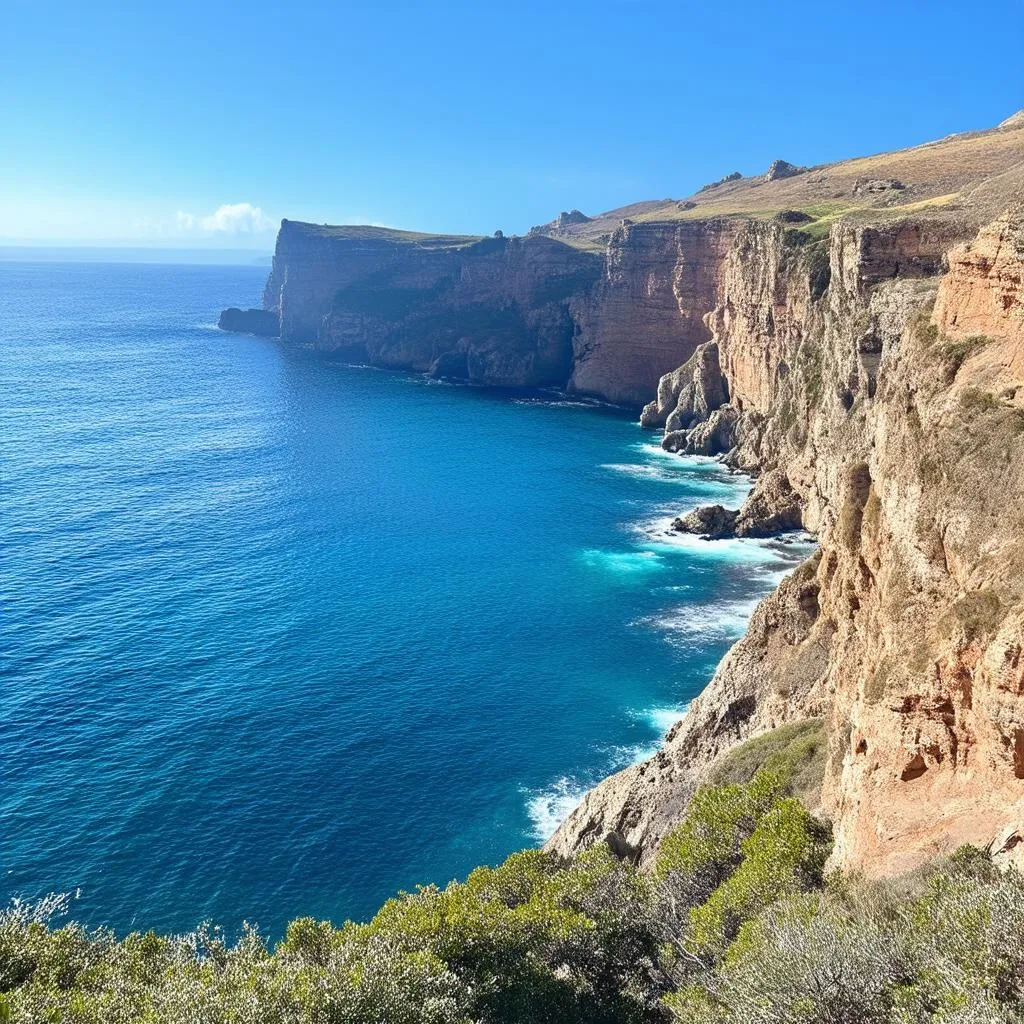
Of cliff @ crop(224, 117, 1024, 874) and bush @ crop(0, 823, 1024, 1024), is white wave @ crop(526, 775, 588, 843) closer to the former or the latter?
cliff @ crop(224, 117, 1024, 874)

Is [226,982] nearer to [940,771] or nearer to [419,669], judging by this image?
[940,771]

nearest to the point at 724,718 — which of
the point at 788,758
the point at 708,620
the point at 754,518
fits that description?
the point at 788,758

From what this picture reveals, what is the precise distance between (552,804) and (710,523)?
51921mm

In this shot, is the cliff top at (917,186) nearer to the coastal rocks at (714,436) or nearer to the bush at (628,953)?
the coastal rocks at (714,436)

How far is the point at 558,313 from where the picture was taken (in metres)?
189

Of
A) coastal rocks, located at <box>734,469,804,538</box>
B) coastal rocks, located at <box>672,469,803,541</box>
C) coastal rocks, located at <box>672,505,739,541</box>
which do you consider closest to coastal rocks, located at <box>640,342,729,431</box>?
coastal rocks, located at <box>734,469,804,538</box>

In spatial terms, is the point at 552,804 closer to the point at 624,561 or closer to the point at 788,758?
the point at 788,758

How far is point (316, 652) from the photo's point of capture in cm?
7069

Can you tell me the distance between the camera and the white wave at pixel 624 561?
89.9m

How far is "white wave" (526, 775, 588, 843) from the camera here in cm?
5197

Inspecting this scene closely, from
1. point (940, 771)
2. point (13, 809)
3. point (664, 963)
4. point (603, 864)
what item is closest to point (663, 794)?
point (603, 864)

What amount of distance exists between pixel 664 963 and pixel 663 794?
1757 cm

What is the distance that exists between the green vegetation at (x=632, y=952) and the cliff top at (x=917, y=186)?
58.8 metres

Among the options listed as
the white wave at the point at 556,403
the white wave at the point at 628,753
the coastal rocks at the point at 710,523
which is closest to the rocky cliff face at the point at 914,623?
the white wave at the point at 628,753
